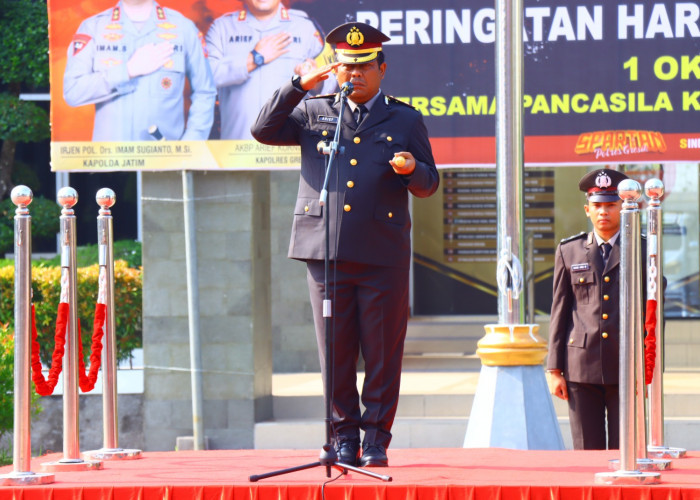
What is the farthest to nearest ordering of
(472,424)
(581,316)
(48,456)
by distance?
(472,424), (581,316), (48,456)

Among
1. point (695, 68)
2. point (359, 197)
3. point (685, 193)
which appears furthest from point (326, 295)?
point (685, 193)

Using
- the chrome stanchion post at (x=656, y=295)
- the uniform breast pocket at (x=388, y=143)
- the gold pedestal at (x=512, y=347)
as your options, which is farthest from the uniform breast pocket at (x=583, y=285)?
the uniform breast pocket at (x=388, y=143)

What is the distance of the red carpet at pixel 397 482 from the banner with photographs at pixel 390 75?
14.4 ft

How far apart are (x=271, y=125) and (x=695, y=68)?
204 inches

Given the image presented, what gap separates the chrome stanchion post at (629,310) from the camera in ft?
15.8

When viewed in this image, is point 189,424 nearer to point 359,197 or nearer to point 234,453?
point 234,453

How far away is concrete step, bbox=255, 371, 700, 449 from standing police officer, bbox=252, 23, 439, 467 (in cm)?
470

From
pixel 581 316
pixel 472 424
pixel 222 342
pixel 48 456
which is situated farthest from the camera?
pixel 222 342

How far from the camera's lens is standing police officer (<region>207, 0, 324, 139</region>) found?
955 centimetres

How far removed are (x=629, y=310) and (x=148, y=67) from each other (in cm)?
579

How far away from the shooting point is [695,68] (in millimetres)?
9438

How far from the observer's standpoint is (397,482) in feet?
15.5

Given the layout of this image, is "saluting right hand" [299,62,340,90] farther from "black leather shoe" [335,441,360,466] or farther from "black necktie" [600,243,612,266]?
"black necktie" [600,243,612,266]

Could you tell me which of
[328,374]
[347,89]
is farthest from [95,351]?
[347,89]
